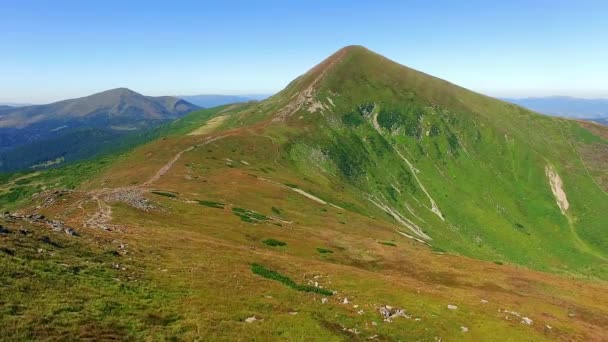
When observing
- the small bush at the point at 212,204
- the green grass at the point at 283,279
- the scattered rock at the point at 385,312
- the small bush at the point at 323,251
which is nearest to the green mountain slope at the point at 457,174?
the small bush at the point at 212,204

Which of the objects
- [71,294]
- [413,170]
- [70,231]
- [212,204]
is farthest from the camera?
[413,170]

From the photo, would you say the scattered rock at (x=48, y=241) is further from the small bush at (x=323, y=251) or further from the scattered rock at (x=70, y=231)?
the small bush at (x=323, y=251)

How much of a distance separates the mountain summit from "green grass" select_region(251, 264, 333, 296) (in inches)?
9.9

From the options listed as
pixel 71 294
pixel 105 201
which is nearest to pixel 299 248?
pixel 105 201

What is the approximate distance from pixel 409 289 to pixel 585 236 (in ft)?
427

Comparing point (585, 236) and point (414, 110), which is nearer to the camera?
point (585, 236)

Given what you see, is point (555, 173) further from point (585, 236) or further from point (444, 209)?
point (444, 209)

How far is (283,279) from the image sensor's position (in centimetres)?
3522

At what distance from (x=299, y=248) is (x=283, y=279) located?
678 inches

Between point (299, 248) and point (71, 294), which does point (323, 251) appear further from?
point (71, 294)

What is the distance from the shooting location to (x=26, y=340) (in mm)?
17562

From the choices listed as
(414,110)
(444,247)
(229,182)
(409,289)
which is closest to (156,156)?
(229,182)

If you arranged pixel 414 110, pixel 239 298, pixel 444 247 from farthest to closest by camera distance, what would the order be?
1. pixel 414 110
2. pixel 444 247
3. pixel 239 298

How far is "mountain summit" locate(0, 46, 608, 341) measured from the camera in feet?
81.5
